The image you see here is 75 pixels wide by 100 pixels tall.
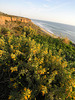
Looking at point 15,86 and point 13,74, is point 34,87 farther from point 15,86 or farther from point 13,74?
point 13,74

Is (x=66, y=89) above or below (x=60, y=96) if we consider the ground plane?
above

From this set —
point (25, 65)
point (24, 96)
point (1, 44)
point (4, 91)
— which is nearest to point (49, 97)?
point (24, 96)

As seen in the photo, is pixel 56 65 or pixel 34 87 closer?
pixel 34 87

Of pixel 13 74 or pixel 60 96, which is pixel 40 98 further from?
pixel 13 74

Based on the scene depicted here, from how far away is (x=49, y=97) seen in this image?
1.79 m

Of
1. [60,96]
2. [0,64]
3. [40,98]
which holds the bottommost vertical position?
[40,98]

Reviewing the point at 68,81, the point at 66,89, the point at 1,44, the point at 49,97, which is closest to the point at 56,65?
the point at 68,81

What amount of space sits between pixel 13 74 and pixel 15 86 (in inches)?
23.8

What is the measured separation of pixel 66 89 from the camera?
191cm

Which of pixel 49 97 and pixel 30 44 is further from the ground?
pixel 30 44

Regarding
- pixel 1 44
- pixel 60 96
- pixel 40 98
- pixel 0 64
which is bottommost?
pixel 40 98

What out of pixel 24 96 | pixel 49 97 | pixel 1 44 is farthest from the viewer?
pixel 1 44

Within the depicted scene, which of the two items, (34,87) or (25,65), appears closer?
(34,87)

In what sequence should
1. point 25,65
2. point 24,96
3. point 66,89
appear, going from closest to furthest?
1. point 24,96
2. point 66,89
3. point 25,65
